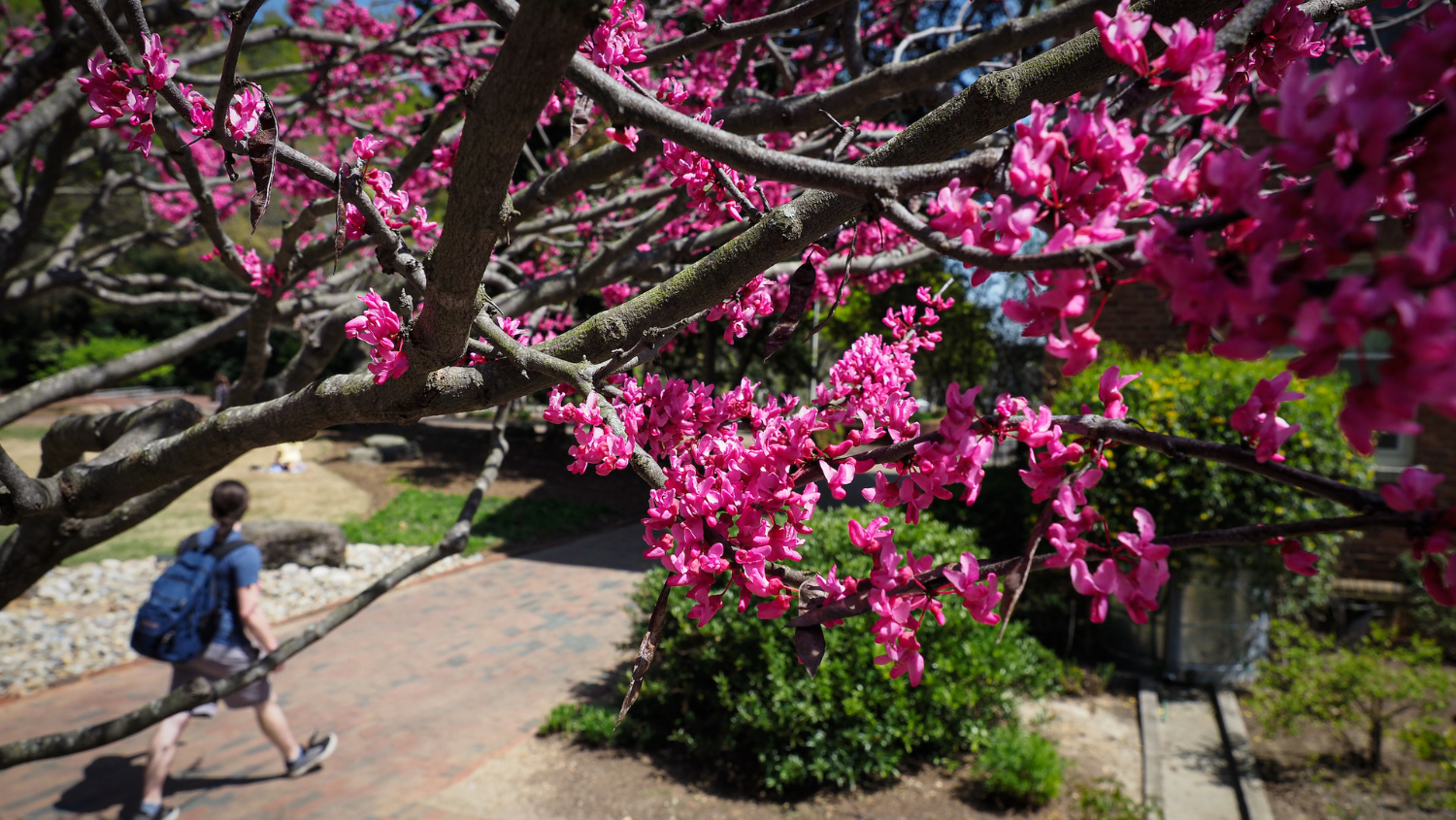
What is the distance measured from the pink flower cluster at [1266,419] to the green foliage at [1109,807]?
352 cm

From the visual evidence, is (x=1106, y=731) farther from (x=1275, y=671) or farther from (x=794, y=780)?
(x=794, y=780)

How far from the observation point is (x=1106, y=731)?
536 cm

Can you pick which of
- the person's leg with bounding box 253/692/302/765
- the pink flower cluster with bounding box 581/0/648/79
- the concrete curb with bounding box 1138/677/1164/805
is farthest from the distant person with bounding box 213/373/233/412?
the concrete curb with bounding box 1138/677/1164/805

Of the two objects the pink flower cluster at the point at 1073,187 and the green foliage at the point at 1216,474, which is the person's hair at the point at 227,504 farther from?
the green foliage at the point at 1216,474

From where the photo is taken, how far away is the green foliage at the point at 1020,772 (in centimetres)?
426

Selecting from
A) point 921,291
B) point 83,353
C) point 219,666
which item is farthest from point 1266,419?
point 83,353

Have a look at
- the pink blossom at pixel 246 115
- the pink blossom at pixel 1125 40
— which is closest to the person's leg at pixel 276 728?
the pink blossom at pixel 246 115

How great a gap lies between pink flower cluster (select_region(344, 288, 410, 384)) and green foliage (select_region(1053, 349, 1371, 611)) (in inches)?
216

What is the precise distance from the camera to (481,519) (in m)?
11.9

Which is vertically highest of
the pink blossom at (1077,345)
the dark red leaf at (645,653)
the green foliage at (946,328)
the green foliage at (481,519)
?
the green foliage at (946,328)

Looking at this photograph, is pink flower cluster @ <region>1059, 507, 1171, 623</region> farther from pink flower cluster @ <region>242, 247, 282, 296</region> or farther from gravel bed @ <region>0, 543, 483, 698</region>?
gravel bed @ <region>0, 543, 483, 698</region>

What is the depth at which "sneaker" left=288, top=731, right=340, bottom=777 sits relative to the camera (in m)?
4.89

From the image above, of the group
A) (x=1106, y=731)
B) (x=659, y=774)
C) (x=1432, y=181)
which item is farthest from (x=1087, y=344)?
(x=1106, y=731)

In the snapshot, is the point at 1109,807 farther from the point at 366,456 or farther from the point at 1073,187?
the point at 366,456
